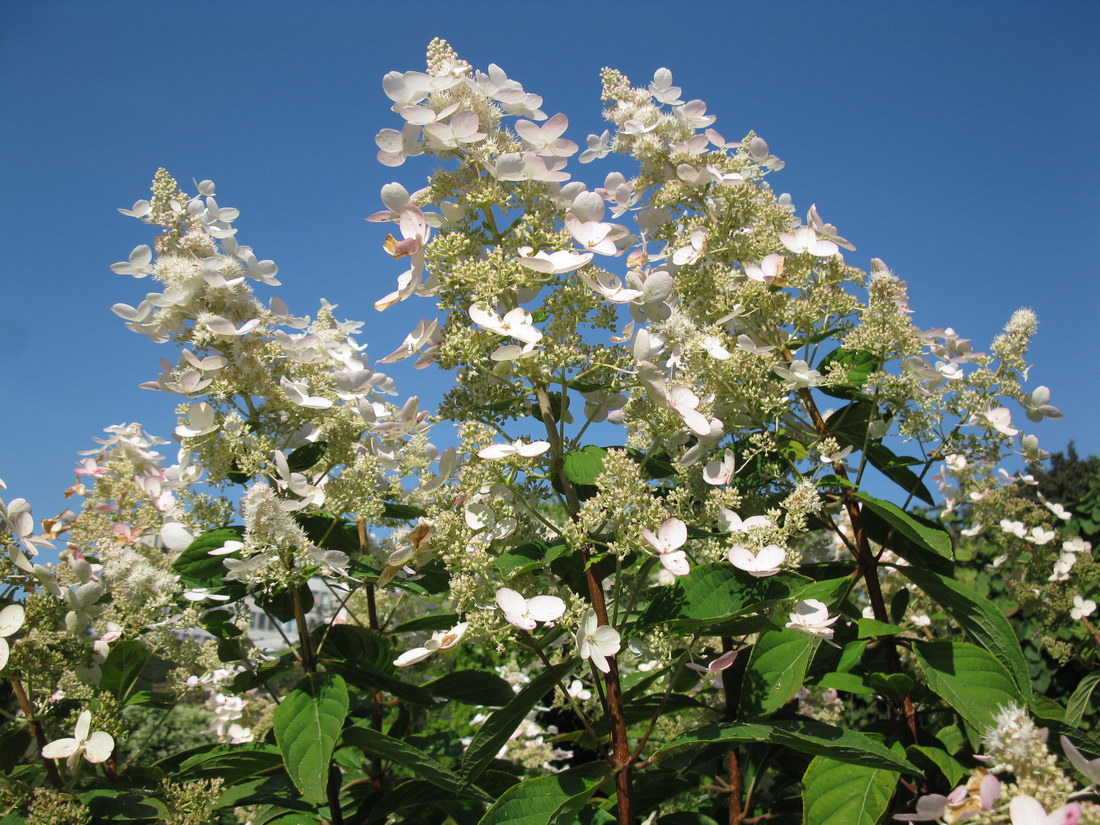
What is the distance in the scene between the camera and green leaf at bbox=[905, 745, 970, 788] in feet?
5.69

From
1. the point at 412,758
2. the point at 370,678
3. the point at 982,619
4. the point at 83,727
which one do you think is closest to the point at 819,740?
the point at 982,619

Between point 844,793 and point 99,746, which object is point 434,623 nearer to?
point 99,746

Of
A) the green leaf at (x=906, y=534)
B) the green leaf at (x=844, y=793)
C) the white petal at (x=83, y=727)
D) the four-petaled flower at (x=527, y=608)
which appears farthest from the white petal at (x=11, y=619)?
the green leaf at (x=906, y=534)

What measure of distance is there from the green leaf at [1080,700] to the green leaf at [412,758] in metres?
1.86

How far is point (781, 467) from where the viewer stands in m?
2.28

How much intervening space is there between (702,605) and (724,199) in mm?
1307

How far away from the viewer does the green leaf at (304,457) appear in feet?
7.09

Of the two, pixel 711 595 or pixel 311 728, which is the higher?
pixel 711 595

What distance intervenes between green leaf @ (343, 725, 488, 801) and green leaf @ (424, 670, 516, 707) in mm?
376

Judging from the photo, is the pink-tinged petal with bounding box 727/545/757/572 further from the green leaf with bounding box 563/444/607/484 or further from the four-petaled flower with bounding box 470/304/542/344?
the four-petaled flower with bounding box 470/304/542/344

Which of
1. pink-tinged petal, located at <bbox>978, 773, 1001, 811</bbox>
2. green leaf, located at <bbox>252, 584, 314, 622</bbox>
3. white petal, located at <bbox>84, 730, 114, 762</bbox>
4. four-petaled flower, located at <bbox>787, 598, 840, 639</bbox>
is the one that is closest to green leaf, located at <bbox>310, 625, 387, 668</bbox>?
green leaf, located at <bbox>252, 584, 314, 622</bbox>

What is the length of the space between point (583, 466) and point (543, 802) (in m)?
0.73

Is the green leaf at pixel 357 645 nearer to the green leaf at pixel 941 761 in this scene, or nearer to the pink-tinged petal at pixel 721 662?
the pink-tinged petal at pixel 721 662

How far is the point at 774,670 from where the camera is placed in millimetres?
1842
